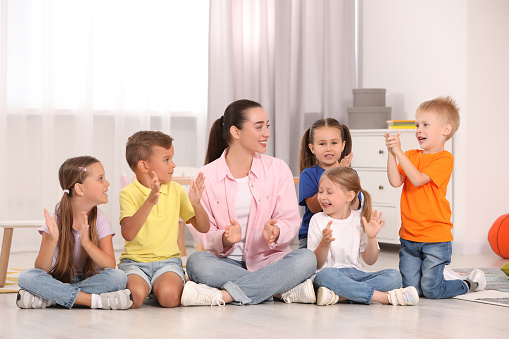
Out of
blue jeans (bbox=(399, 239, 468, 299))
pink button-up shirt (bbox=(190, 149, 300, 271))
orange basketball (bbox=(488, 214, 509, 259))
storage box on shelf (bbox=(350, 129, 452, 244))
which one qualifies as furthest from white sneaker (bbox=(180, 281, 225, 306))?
orange basketball (bbox=(488, 214, 509, 259))

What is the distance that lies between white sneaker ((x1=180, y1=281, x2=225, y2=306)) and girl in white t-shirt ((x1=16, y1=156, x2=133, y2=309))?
195 millimetres

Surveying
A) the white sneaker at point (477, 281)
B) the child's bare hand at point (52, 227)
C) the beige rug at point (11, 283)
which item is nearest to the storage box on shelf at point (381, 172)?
the white sneaker at point (477, 281)

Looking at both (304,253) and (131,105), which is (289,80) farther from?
(304,253)

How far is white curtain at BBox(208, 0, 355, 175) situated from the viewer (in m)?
4.80

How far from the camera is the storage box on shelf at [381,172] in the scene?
4438 millimetres

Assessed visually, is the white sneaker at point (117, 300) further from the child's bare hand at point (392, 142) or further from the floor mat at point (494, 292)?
the floor mat at point (494, 292)

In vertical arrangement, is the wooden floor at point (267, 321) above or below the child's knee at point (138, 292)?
below

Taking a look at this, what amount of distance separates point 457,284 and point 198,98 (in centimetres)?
246

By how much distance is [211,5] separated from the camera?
4754mm

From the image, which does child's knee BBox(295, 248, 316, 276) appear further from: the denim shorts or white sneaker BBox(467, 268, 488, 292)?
white sneaker BBox(467, 268, 488, 292)

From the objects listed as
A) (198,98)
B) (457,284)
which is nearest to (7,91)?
(198,98)

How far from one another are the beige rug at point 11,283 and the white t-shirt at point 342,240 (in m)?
1.22

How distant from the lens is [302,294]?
2.65 metres

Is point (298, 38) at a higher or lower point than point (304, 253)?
higher
